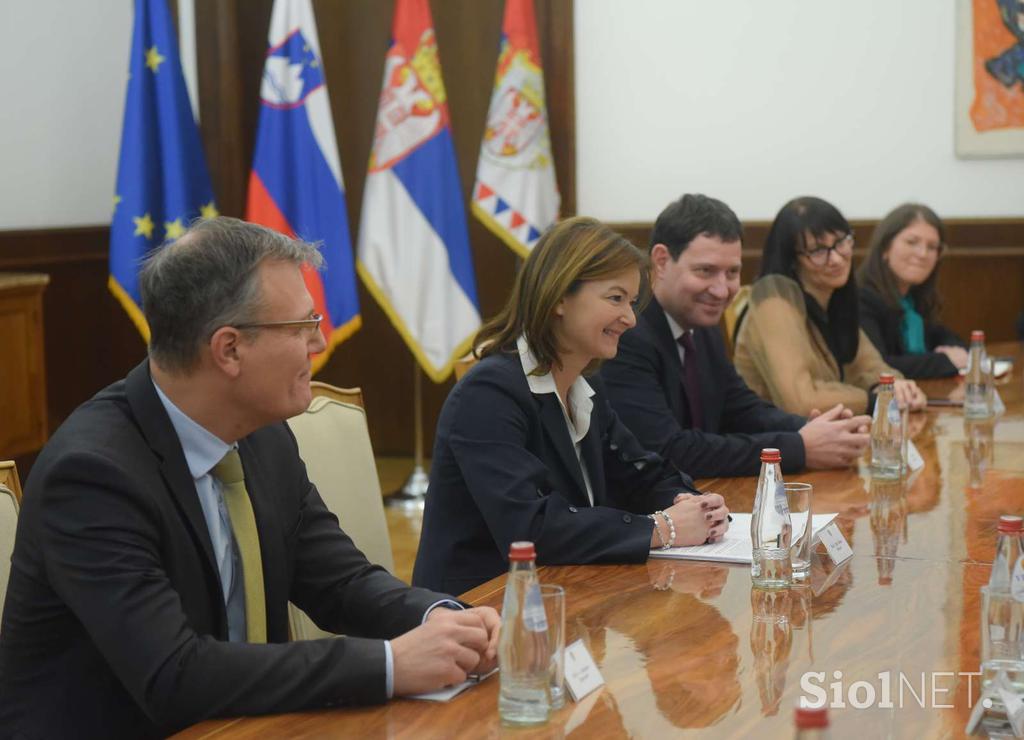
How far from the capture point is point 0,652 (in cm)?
174

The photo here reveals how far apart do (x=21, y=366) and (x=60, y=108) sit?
1.46m

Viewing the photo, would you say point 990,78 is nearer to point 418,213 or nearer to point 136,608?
point 418,213

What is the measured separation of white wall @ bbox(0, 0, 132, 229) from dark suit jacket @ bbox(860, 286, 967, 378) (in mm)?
3568

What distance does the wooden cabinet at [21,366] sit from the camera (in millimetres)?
5055

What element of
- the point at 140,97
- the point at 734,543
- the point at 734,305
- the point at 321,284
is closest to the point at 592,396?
the point at 734,543

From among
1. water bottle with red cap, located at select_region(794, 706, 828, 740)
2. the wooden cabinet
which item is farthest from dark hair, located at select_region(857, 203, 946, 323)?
water bottle with red cap, located at select_region(794, 706, 828, 740)

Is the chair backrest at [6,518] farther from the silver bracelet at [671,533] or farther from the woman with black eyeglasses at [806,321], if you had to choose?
the woman with black eyeglasses at [806,321]

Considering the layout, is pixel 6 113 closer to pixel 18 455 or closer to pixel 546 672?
pixel 18 455

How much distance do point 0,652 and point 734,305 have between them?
3.76 m

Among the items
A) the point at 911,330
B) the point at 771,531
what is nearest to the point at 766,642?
the point at 771,531

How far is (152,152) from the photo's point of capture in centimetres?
567

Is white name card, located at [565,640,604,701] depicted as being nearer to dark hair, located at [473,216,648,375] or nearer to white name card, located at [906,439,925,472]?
dark hair, located at [473,216,648,375]

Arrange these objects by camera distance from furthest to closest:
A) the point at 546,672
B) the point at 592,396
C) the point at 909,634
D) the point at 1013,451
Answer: the point at 1013,451 → the point at 592,396 → the point at 909,634 → the point at 546,672

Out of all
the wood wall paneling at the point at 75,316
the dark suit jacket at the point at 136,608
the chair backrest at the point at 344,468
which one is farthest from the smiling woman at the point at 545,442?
the wood wall paneling at the point at 75,316
